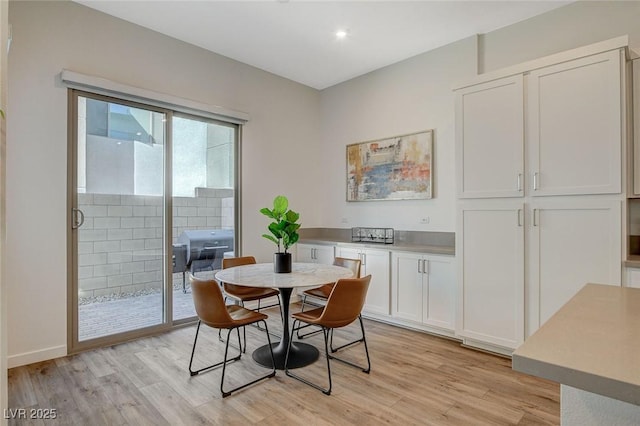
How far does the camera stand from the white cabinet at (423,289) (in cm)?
332

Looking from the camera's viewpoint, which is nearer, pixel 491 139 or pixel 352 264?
pixel 491 139

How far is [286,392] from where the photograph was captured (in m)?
2.35

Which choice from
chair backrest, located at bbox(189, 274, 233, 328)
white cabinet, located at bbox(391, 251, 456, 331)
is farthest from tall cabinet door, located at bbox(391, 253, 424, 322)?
chair backrest, located at bbox(189, 274, 233, 328)

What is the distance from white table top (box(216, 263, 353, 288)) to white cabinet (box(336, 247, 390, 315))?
92 centimetres

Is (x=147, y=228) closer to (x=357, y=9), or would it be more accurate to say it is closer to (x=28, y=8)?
(x=28, y=8)

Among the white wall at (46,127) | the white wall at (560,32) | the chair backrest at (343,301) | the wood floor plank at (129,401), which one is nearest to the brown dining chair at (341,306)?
the chair backrest at (343,301)

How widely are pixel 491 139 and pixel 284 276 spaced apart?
2158 mm

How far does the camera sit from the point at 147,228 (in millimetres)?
3518

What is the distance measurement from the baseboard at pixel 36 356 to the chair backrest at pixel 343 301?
2336mm

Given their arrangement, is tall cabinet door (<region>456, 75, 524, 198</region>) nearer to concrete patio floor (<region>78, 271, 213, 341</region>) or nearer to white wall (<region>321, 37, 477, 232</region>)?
white wall (<region>321, 37, 477, 232</region>)

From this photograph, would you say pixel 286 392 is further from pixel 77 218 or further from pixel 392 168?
pixel 392 168

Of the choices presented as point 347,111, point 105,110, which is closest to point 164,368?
point 105,110

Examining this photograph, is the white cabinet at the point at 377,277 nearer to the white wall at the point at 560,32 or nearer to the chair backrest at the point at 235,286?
the chair backrest at the point at 235,286

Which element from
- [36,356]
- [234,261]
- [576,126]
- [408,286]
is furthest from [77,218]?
[576,126]
